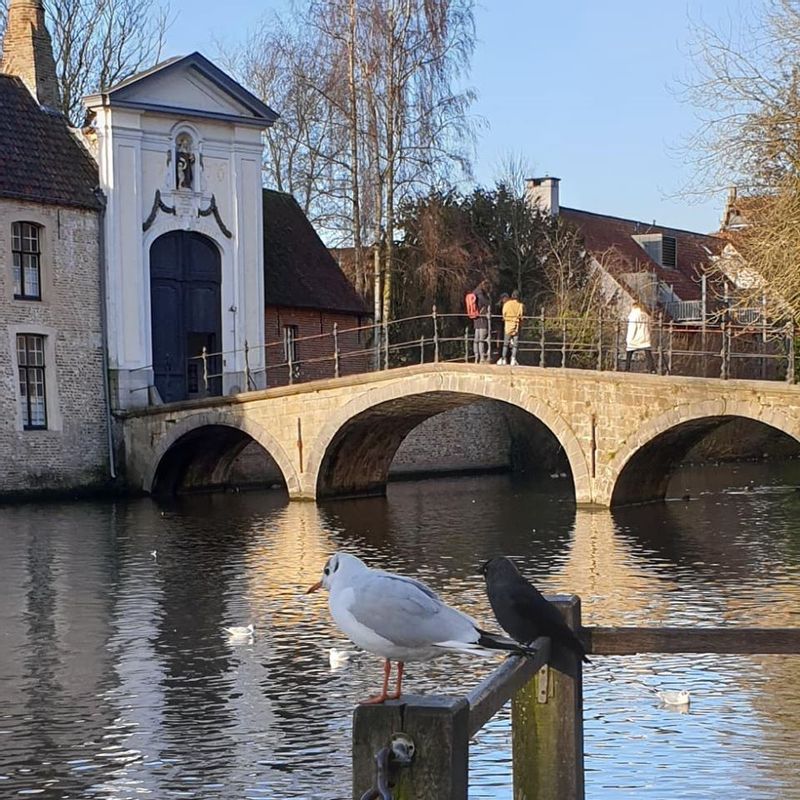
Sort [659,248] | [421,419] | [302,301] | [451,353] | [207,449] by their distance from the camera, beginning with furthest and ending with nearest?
[659,248] < [451,353] < [302,301] < [207,449] < [421,419]

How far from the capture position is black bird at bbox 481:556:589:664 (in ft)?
12.6

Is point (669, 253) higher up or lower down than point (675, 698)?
higher up

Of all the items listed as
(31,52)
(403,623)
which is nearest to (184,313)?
(31,52)

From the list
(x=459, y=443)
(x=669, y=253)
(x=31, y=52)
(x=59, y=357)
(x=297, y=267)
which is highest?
(x=31, y=52)

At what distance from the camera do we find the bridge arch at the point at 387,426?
19.6 m

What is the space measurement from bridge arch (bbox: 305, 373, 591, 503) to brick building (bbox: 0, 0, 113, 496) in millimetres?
4098

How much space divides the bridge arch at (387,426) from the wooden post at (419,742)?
55.1 ft

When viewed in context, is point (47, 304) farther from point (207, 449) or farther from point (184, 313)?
point (207, 449)

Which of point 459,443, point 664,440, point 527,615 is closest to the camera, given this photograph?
point 527,615

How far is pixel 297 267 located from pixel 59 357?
6.43m

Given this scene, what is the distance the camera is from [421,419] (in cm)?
2358

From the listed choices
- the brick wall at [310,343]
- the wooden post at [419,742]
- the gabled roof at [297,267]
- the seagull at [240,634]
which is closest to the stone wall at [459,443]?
the brick wall at [310,343]

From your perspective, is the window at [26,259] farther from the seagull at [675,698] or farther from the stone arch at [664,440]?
the seagull at [675,698]

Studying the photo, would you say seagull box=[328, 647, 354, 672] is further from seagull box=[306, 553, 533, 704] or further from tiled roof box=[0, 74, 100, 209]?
tiled roof box=[0, 74, 100, 209]
